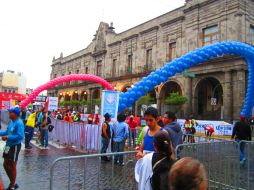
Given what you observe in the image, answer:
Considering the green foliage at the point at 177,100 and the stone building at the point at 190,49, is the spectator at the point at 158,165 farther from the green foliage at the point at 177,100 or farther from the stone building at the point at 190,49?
the green foliage at the point at 177,100

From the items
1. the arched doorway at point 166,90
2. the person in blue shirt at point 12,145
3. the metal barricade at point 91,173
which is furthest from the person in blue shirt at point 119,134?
the arched doorway at point 166,90

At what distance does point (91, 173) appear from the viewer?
4.65 metres

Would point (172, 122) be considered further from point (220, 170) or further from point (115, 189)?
point (115, 189)

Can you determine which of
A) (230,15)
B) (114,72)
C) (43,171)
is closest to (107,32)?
(114,72)

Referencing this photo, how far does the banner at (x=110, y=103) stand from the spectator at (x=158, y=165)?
773 cm

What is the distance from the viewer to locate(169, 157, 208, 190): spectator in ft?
6.05

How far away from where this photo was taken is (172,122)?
617 centimetres

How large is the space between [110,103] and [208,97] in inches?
810

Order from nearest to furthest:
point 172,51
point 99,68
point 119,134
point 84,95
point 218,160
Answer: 1. point 218,160
2. point 119,134
3. point 172,51
4. point 99,68
5. point 84,95

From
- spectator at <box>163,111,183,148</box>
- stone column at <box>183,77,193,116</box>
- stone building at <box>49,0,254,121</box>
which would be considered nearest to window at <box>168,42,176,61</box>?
stone building at <box>49,0,254,121</box>

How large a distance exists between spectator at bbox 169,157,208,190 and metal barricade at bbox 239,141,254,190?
5.57 m

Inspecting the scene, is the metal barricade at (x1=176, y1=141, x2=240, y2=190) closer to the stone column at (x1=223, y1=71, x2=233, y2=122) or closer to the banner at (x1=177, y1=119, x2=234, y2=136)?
the banner at (x1=177, y1=119, x2=234, y2=136)

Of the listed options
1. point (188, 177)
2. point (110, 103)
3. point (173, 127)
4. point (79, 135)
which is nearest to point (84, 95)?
point (79, 135)

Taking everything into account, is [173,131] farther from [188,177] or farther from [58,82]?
[58,82]
